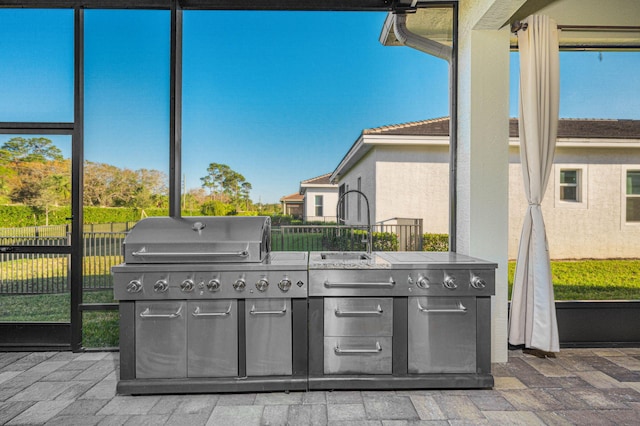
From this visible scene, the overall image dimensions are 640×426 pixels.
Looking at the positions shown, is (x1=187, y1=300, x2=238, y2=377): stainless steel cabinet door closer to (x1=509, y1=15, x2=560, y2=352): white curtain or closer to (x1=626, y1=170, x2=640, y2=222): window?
(x1=509, y1=15, x2=560, y2=352): white curtain

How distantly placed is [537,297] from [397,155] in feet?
5.27

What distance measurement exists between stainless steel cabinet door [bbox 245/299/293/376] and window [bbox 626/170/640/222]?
3.46 meters

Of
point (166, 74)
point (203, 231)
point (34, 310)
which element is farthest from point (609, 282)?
point (34, 310)

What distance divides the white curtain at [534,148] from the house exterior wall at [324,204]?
1.54 meters

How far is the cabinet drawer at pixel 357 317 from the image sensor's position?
2.45 m

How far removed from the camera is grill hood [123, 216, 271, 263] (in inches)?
95.8

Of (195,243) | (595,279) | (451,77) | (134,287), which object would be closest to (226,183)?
(195,243)

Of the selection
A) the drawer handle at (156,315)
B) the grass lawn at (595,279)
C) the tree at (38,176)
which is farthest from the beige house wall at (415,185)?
the tree at (38,176)

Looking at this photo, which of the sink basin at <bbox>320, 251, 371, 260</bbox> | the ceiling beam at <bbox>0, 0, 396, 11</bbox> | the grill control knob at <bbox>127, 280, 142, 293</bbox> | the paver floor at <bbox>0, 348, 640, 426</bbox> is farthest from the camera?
the ceiling beam at <bbox>0, 0, 396, 11</bbox>

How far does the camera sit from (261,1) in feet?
10.6

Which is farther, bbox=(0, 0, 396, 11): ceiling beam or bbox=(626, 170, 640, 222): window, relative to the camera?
bbox=(626, 170, 640, 222): window

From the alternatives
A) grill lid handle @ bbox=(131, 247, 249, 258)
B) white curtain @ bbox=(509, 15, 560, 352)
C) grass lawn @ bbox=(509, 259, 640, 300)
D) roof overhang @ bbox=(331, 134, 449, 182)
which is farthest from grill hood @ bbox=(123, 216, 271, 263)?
grass lawn @ bbox=(509, 259, 640, 300)

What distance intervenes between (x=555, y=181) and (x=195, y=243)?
130 inches

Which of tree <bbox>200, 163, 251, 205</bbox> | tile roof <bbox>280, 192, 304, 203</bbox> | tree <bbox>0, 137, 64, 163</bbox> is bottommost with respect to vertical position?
tile roof <bbox>280, 192, 304, 203</bbox>
